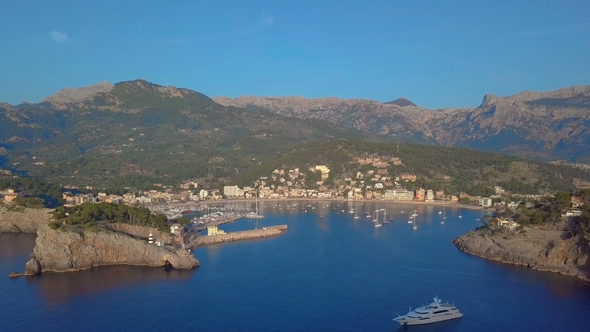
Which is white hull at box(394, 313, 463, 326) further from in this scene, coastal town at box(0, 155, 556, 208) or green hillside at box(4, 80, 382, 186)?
green hillside at box(4, 80, 382, 186)

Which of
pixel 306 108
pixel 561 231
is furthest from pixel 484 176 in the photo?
pixel 306 108

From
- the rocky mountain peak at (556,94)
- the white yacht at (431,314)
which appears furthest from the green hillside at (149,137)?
the rocky mountain peak at (556,94)

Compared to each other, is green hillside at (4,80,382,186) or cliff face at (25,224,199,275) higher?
green hillside at (4,80,382,186)

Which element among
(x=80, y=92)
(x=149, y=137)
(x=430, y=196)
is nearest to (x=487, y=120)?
(x=149, y=137)

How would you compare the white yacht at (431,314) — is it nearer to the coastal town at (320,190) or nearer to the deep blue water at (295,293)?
the deep blue water at (295,293)

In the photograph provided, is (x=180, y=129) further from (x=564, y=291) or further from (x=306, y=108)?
(x=564, y=291)

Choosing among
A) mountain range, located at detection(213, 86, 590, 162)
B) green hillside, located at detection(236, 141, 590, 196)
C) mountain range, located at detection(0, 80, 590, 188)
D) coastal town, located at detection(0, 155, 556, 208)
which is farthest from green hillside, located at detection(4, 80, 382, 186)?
mountain range, located at detection(213, 86, 590, 162)
